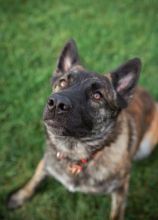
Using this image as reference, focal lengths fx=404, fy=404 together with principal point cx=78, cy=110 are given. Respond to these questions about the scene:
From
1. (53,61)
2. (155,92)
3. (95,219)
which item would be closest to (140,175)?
(95,219)

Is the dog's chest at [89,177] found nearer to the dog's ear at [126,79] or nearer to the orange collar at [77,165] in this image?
the orange collar at [77,165]

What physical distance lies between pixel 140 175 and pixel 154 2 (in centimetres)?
288

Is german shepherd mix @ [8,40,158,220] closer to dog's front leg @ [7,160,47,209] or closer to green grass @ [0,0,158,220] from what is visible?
dog's front leg @ [7,160,47,209]

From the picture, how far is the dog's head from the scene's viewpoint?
2.69 metres

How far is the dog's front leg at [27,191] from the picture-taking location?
3709mm

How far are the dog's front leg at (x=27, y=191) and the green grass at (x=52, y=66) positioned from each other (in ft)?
0.21

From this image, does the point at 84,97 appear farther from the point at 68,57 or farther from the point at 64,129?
the point at 68,57

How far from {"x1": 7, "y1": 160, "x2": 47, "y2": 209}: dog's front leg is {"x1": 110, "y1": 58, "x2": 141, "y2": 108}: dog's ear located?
1084 mm

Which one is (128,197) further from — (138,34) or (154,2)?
(154,2)

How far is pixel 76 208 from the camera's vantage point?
12.3ft

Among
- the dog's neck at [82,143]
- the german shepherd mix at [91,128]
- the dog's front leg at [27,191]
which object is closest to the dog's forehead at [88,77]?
the german shepherd mix at [91,128]

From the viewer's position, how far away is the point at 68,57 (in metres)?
3.27

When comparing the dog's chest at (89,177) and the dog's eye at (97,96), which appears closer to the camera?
the dog's eye at (97,96)

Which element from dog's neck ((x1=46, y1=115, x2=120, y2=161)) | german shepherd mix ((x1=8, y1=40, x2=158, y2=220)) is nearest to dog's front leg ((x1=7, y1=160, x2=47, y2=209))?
german shepherd mix ((x1=8, y1=40, x2=158, y2=220))
